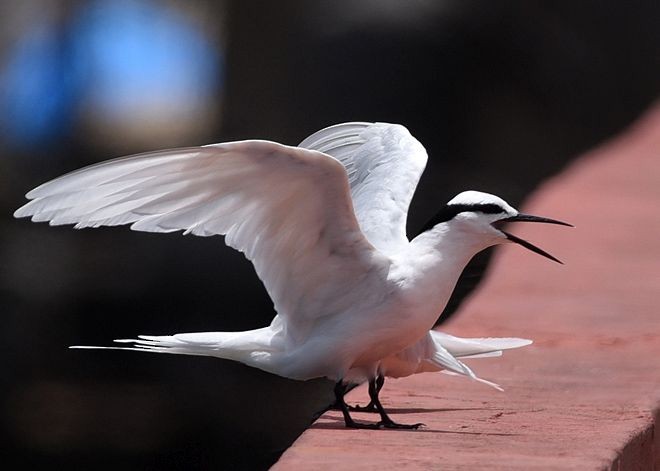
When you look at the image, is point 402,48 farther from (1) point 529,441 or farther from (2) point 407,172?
(1) point 529,441

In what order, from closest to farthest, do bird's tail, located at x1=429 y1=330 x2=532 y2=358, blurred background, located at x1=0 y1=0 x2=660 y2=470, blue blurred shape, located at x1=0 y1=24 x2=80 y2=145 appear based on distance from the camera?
bird's tail, located at x1=429 y1=330 x2=532 y2=358 → blurred background, located at x1=0 y1=0 x2=660 y2=470 → blue blurred shape, located at x1=0 y1=24 x2=80 y2=145

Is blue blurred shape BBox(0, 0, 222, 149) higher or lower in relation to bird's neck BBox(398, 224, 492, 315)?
lower

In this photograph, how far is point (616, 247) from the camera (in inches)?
267

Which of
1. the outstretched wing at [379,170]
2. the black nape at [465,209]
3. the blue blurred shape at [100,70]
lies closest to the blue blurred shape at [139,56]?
the blue blurred shape at [100,70]

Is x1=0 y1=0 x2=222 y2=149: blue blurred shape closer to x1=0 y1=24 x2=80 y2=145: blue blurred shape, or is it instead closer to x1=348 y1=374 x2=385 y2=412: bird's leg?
x1=0 y1=24 x2=80 y2=145: blue blurred shape

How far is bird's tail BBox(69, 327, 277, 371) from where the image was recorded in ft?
14.5

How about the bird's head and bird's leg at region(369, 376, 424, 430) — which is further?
the bird's head

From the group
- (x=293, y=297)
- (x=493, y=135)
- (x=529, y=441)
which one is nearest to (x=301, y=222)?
(x=293, y=297)

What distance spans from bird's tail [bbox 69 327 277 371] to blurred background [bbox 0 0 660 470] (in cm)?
393

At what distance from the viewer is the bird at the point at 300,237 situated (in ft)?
13.0

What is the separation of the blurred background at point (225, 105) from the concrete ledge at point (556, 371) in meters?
2.19

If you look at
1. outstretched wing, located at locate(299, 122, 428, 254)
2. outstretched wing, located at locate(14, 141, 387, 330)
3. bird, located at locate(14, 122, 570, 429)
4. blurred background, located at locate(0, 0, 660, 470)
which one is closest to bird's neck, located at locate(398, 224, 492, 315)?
bird, located at locate(14, 122, 570, 429)

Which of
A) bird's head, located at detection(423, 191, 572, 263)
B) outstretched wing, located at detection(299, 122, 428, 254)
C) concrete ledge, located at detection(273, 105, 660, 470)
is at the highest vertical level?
bird's head, located at detection(423, 191, 572, 263)

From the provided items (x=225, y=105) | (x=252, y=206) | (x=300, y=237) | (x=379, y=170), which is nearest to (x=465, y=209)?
(x=300, y=237)
